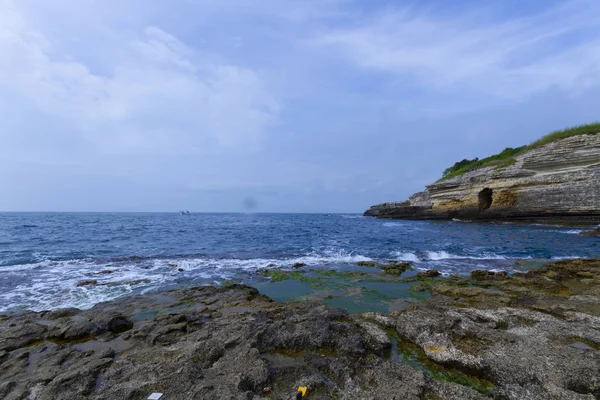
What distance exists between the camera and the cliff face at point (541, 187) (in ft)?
102

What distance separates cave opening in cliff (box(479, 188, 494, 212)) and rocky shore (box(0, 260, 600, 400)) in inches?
1556

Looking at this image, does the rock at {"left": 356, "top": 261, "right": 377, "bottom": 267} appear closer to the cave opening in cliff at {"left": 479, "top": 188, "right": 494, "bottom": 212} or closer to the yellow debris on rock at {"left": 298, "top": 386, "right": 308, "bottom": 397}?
the yellow debris on rock at {"left": 298, "top": 386, "right": 308, "bottom": 397}

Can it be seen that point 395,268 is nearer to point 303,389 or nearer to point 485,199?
point 303,389

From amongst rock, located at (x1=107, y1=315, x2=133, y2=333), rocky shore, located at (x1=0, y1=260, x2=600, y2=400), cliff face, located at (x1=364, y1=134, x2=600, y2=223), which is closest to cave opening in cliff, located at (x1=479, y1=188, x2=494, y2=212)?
cliff face, located at (x1=364, y1=134, x2=600, y2=223)

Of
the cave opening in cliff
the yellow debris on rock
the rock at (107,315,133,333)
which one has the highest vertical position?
the cave opening in cliff

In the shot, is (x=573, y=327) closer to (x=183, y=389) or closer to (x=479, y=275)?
(x=479, y=275)

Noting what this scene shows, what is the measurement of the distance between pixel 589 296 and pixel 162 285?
52.2ft

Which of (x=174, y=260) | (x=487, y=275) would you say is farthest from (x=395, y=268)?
(x=174, y=260)

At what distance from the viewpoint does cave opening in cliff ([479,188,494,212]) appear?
141 ft

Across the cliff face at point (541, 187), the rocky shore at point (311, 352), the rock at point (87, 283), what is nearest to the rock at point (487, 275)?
the rocky shore at point (311, 352)

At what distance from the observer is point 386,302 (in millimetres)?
9477

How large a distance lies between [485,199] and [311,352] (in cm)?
4839

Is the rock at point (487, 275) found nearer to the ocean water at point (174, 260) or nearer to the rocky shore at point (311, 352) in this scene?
the ocean water at point (174, 260)

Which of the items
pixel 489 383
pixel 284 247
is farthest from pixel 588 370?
pixel 284 247
